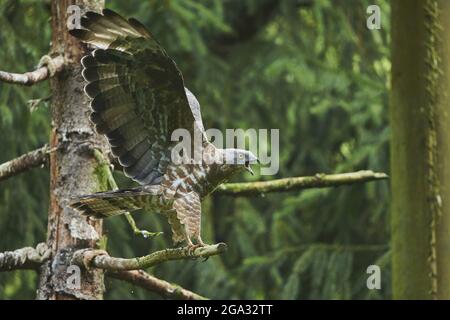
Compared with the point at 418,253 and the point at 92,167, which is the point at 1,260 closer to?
the point at 92,167

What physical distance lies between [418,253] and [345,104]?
15.4 feet

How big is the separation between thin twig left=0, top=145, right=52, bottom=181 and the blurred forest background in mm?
1215

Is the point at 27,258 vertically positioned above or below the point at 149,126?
below

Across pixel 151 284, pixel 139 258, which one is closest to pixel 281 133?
pixel 151 284

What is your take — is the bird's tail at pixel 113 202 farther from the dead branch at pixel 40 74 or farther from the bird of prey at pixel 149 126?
the dead branch at pixel 40 74

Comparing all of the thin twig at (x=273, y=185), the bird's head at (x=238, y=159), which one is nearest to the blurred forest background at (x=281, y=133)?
the thin twig at (x=273, y=185)

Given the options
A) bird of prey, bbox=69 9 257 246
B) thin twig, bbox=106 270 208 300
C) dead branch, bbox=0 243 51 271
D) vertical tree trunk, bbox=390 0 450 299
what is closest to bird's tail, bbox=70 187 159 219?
bird of prey, bbox=69 9 257 246

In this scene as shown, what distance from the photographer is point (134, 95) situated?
9.90ft

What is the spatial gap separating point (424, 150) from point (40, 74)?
4.01 ft

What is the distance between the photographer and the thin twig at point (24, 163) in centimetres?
355

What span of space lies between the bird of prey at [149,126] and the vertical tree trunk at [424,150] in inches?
23.9

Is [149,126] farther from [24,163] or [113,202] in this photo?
[24,163]

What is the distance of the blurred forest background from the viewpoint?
518 centimetres

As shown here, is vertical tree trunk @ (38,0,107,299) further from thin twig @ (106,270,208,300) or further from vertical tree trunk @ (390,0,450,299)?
vertical tree trunk @ (390,0,450,299)
